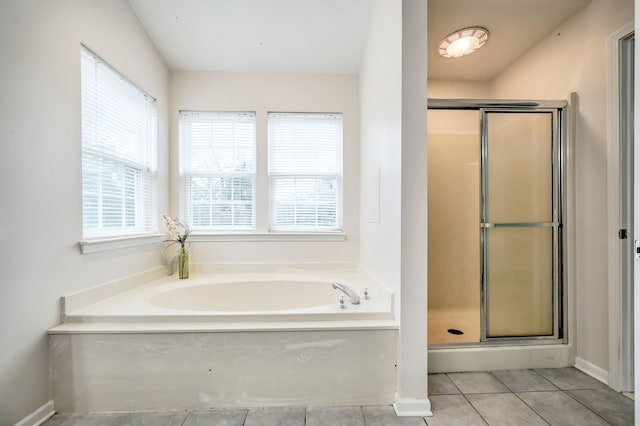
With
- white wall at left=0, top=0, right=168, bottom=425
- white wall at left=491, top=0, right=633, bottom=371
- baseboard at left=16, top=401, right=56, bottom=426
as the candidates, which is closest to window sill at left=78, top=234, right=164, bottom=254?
white wall at left=0, top=0, right=168, bottom=425

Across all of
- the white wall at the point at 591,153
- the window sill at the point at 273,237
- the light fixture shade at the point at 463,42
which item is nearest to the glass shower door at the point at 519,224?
the white wall at the point at 591,153

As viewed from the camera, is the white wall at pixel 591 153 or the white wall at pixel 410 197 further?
the white wall at pixel 591 153

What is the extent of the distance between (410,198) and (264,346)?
1126 millimetres

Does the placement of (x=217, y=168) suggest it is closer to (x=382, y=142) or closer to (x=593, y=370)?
(x=382, y=142)

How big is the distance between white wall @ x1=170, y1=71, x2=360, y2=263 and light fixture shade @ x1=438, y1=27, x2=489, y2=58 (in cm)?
81

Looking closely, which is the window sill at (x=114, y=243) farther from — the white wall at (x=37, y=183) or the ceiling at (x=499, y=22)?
the ceiling at (x=499, y=22)

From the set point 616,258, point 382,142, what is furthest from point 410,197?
point 616,258

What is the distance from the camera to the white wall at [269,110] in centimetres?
266

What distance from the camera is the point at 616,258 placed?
66.4 inches

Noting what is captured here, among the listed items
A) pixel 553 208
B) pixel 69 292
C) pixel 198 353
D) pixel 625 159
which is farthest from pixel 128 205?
pixel 625 159

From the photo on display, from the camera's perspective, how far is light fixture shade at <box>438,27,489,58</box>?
207 centimetres

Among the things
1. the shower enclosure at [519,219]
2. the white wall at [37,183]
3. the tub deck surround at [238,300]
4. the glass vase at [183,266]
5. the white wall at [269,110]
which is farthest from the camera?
the white wall at [269,110]

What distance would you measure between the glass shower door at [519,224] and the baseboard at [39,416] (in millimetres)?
2647

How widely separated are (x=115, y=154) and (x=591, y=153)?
10.6ft
